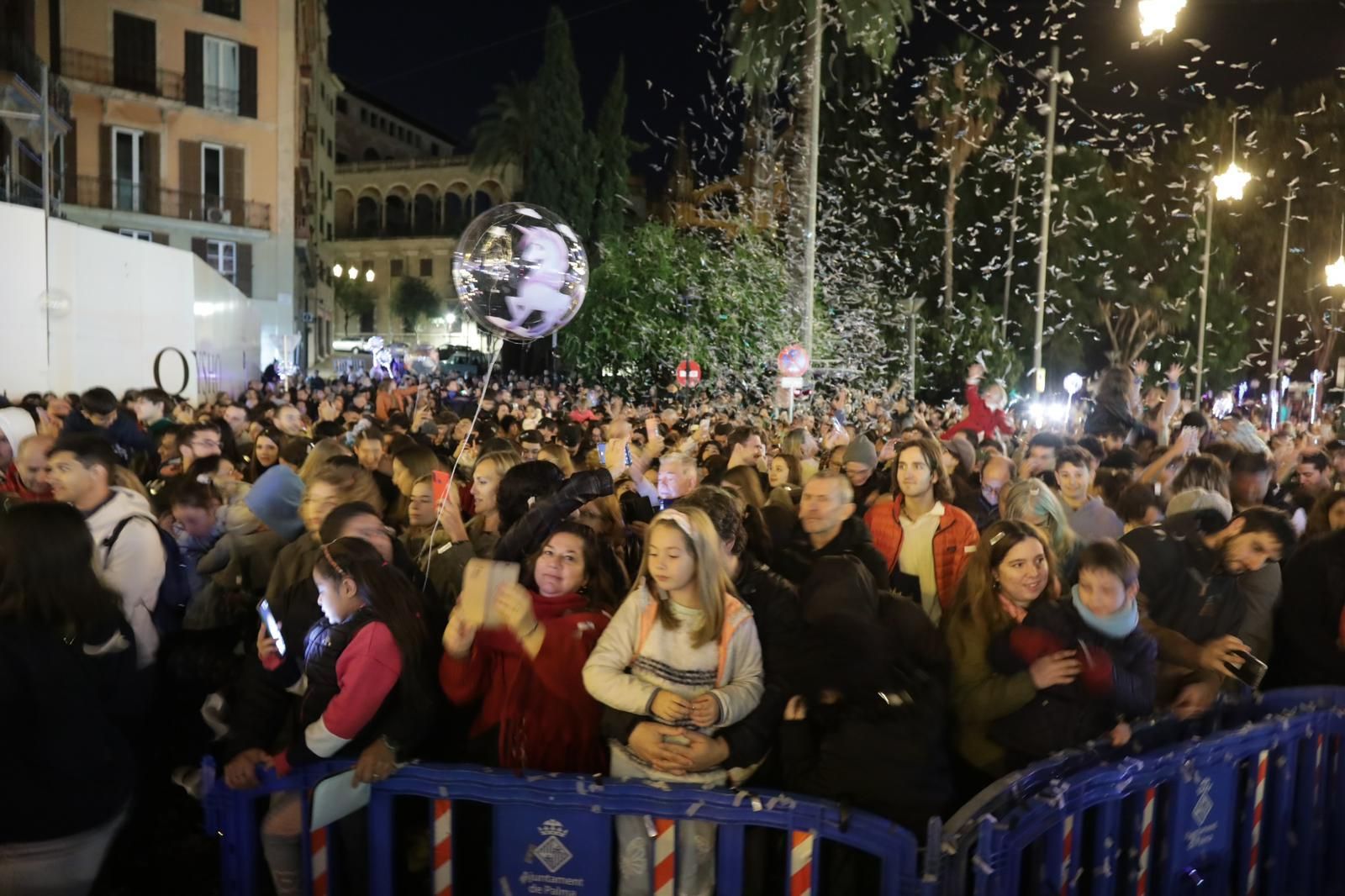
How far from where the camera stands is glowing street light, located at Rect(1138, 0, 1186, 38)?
25.4ft

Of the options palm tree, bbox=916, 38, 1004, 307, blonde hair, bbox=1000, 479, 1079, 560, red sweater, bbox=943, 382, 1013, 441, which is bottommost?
blonde hair, bbox=1000, 479, 1079, 560

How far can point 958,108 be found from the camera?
31.8 m

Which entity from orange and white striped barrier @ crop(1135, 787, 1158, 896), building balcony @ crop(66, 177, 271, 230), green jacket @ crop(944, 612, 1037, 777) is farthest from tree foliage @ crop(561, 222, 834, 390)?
orange and white striped barrier @ crop(1135, 787, 1158, 896)

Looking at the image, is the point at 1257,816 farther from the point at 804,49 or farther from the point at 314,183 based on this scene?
the point at 314,183

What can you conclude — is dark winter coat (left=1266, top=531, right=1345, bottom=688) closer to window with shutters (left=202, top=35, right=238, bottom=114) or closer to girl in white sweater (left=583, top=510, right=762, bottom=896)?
girl in white sweater (left=583, top=510, right=762, bottom=896)

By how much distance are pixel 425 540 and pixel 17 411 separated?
3858mm

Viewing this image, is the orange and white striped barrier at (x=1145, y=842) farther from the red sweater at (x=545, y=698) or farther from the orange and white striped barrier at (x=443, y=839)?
the orange and white striped barrier at (x=443, y=839)

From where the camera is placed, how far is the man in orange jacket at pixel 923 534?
5426 mm

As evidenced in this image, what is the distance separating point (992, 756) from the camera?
3754 millimetres

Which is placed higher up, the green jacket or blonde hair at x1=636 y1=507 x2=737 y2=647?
blonde hair at x1=636 y1=507 x2=737 y2=647

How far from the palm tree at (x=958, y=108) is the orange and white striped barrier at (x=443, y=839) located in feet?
97.1

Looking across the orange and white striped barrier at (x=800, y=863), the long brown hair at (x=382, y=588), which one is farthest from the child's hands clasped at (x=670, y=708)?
the long brown hair at (x=382, y=588)

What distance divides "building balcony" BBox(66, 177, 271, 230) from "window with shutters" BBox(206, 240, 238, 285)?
77 cm

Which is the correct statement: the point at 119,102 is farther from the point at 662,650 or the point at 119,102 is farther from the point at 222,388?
the point at 662,650
